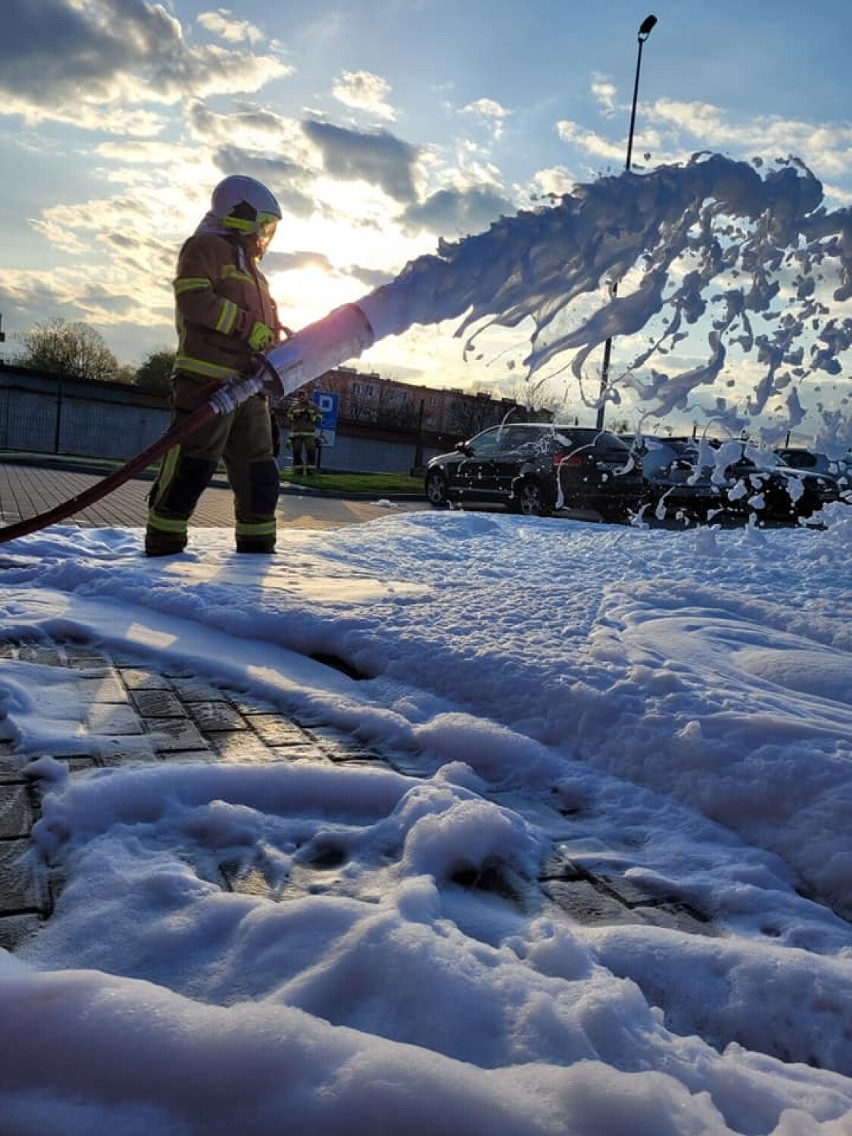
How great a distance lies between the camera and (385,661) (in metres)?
3.04

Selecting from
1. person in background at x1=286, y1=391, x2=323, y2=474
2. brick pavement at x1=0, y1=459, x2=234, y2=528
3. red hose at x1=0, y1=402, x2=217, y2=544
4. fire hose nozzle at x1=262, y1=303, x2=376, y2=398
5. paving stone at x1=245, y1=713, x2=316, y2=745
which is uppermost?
person in background at x1=286, y1=391, x2=323, y2=474

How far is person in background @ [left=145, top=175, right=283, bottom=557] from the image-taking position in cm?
470

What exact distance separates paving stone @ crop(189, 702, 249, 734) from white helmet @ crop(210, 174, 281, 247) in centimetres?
328

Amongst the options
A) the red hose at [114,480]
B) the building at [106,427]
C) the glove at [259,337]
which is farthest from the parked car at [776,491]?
the building at [106,427]

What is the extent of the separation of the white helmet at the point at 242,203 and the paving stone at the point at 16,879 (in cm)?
405

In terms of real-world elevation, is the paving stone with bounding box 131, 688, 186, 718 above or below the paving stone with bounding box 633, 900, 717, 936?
above

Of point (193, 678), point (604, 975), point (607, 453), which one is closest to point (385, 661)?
point (193, 678)

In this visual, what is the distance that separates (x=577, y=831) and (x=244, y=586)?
2.49 meters

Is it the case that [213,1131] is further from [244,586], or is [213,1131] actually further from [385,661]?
[244,586]

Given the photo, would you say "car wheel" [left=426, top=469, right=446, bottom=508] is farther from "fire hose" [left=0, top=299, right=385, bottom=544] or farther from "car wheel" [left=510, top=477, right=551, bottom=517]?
"fire hose" [left=0, top=299, right=385, bottom=544]

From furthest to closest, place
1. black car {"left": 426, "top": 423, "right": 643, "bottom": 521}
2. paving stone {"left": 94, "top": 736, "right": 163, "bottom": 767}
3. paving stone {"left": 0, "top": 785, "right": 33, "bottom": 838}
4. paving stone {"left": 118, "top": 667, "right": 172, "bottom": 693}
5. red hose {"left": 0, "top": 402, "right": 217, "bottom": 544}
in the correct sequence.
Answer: black car {"left": 426, "top": 423, "right": 643, "bottom": 521}
red hose {"left": 0, "top": 402, "right": 217, "bottom": 544}
paving stone {"left": 118, "top": 667, "right": 172, "bottom": 693}
paving stone {"left": 94, "top": 736, "right": 163, "bottom": 767}
paving stone {"left": 0, "top": 785, "right": 33, "bottom": 838}

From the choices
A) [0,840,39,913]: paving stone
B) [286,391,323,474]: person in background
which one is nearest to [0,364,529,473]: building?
[286,391,323,474]: person in background

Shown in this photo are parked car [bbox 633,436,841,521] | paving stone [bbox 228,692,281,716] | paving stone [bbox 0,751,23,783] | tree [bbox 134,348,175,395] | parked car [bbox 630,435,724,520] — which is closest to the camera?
paving stone [bbox 0,751,23,783]

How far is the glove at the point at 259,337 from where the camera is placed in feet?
15.7
